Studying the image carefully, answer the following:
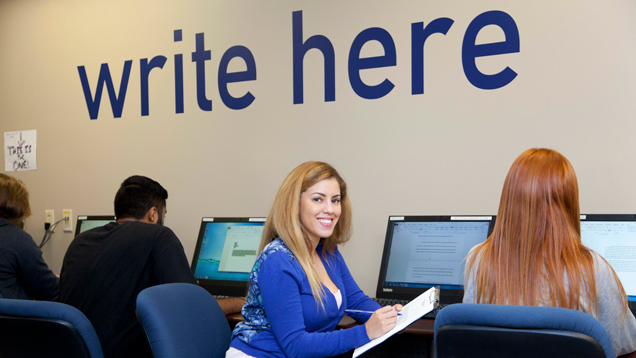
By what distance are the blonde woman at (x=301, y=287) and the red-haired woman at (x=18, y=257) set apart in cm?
136

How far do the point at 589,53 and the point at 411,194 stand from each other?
96cm

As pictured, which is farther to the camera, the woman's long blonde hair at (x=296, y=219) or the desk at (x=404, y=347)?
the desk at (x=404, y=347)

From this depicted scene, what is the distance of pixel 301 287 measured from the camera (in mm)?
1475

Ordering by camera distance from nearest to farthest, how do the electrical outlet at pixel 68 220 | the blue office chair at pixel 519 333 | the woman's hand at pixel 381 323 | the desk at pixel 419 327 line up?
the blue office chair at pixel 519 333 < the woman's hand at pixel 381 323 < the desk at pixel 419 327 < the electrical outlet at pixel 68 220

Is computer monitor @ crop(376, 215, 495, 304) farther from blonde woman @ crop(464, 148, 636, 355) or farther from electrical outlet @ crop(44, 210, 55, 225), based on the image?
electrical outlet @ crop(44, 210, 55, 225)

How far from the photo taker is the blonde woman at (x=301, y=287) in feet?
4.62

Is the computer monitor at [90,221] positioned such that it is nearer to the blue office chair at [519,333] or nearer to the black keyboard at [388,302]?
the black keyboard at [388,302]

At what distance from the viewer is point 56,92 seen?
350 cm

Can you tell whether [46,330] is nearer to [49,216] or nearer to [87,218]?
[87,218]

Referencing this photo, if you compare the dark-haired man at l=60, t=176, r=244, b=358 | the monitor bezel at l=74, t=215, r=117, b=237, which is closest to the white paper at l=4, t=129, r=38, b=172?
the monitor bezel at l=74, t=215, r=117, b=237

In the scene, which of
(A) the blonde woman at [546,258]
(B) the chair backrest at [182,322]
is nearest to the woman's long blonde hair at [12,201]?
(B) the chair backrest at [182,322]

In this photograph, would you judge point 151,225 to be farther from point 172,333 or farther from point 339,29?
point 339,29

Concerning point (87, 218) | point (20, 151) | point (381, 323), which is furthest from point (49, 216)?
point (381, 323)

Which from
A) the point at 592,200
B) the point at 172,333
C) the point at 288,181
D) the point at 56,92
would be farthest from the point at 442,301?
the point at 56,92
